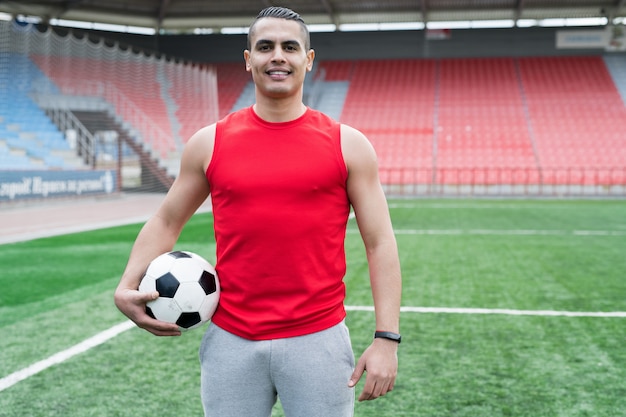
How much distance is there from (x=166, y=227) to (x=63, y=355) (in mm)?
2940

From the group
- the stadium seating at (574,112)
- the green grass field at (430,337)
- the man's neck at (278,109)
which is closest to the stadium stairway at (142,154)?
the green grass field at (430,337)

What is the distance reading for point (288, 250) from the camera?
1911 mm

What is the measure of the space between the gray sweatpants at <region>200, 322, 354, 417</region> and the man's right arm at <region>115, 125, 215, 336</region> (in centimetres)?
22

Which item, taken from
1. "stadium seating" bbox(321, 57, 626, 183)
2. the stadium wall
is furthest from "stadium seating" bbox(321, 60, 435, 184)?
the stadium wall

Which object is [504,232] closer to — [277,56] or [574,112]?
[277,56]

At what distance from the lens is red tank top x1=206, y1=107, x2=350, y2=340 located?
1.90 metres

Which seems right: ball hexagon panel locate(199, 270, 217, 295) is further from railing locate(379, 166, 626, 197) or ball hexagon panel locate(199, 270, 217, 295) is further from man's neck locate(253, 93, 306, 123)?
railing locate(379, 166, 626, 197)

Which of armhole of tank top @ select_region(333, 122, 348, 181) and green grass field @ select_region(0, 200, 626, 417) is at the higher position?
armhole of tank top @ select_region(333, 122, 348, 181)

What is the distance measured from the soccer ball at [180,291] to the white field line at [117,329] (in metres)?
2.40

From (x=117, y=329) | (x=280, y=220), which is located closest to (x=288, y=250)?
(x=280, y=220)

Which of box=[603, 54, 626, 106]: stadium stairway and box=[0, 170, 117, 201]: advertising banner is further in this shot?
box=[603, 54, 626, 106]: stadium stairway

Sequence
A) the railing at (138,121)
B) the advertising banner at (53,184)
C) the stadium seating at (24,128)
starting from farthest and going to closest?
the railing at (138,121)
the stadium seating at (24,128)
the advertising banner at (53,184)

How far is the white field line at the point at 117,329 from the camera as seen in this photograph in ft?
13.9

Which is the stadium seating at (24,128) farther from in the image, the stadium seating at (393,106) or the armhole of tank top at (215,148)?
the armhole of tank top at (215,148)
